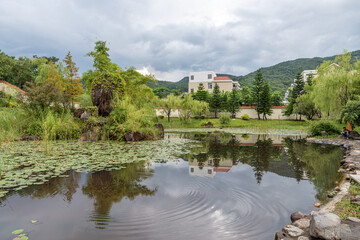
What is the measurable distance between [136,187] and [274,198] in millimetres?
2344

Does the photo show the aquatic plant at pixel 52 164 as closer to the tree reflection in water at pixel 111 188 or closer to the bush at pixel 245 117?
the tree reflection in water at pixel 111 188

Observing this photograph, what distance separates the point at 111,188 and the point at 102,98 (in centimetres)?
829

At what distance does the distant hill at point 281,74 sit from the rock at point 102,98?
48.8 metres

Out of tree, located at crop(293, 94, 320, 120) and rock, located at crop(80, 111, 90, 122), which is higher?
tree, located at crop(293, 94, 320, 120)

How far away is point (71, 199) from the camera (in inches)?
125

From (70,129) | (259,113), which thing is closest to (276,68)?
(259,113)

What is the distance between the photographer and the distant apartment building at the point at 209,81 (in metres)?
47.6

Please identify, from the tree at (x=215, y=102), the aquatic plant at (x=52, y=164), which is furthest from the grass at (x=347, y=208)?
the tree at (x=215, y=102)

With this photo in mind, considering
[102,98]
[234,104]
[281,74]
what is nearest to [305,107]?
[234,104]

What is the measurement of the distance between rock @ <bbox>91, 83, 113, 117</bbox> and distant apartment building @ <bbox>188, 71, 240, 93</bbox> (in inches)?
1501

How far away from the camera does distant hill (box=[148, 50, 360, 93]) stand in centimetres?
6144

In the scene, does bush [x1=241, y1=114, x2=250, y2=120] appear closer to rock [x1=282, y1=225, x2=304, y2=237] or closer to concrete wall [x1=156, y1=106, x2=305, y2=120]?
concrete wall [x1=156, y1=106, x2=305, y2=120]

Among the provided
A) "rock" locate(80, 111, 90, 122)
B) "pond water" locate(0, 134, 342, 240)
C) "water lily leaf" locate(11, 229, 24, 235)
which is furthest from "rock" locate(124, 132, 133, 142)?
"water lily leaf" locate(11, 229, 24, 235)

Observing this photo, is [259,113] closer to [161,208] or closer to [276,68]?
[161,208]
